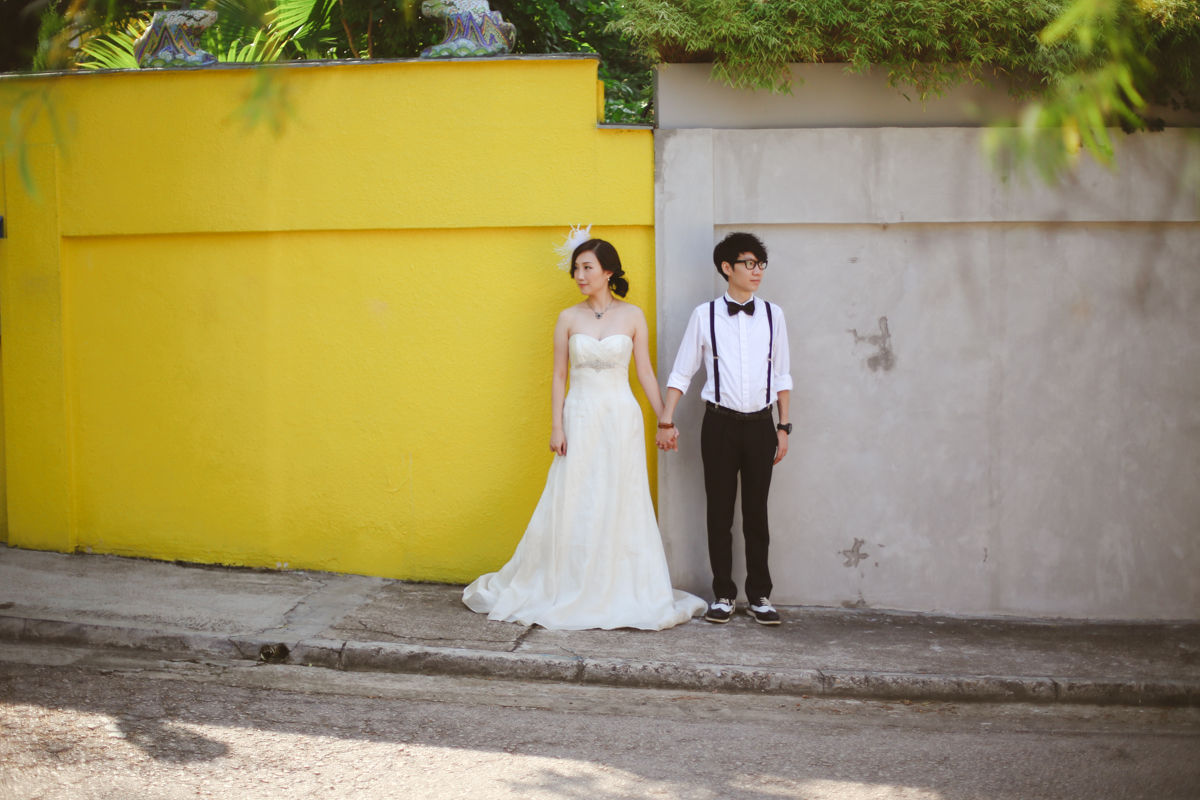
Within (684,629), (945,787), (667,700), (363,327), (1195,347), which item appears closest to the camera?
(945,787)

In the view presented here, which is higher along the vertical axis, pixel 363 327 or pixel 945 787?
pixel 363 327

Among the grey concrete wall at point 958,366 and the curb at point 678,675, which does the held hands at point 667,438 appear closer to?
the grey concrete wall at point 958,366

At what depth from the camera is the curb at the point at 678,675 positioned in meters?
4.59

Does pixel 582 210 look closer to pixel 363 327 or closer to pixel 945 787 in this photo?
pixel 363 327

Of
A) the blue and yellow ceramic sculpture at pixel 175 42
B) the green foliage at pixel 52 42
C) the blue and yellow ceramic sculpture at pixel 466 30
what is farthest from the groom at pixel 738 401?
the green foliage at pixel 52 42

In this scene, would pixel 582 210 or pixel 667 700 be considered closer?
pixel 667 700

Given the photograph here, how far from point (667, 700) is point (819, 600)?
168 centimetres

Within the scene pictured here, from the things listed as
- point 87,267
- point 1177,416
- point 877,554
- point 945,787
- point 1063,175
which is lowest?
point 945,787

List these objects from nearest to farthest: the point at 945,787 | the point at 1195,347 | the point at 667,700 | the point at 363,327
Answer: the point at 945,787 < the point at 667,700 < the point at 1195,347 < the point at 363,327

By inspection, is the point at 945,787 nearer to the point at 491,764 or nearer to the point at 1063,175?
the point at 491,764

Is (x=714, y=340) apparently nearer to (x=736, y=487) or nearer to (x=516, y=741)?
(x=736, y=487)

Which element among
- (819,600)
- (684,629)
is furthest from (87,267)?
(819,600)

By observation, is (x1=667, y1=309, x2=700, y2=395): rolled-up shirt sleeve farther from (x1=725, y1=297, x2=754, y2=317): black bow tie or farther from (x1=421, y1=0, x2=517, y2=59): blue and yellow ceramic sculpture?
(x1=421, y1=0, x2=517, y2=59): blue and yellow ceramic sculpture

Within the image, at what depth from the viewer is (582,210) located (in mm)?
5762
